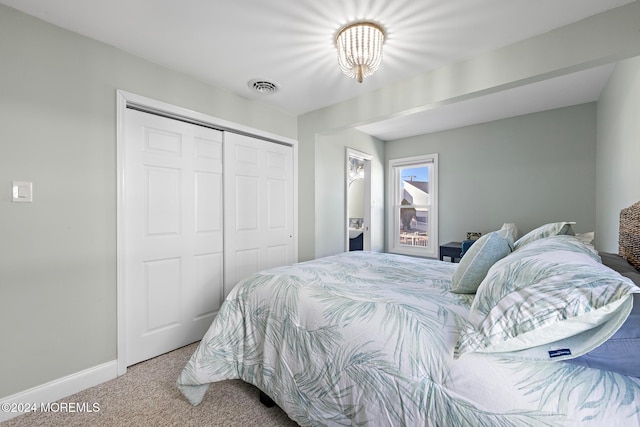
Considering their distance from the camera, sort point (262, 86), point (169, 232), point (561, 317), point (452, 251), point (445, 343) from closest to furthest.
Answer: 1. point (561, 317)
2. point (445, 343)
3. point (169, 232)
4. point (262, 86)
5. point (452, 251)

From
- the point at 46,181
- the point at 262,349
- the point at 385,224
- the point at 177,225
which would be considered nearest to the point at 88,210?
the point at 46,181

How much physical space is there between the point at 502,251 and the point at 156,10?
2.51 metres

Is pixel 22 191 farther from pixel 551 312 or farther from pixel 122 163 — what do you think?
pixel 551 312

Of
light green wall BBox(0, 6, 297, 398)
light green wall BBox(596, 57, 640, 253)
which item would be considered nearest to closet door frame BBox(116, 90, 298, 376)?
light green wall BBox(0, 6, 297, 398)

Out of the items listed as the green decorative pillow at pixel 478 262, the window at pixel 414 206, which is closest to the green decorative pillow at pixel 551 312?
the green decorative pillow at pixel 478 262

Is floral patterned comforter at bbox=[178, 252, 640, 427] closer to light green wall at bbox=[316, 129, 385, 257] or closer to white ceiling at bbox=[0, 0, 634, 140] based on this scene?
light green wall at bbox=[316, 129, 385, 257]

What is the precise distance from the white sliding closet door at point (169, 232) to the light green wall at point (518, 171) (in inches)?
131

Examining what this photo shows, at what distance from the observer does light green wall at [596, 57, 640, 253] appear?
1.84 meters

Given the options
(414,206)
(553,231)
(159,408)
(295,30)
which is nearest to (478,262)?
(553,231)

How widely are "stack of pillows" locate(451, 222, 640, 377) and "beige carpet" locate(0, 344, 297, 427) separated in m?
1.29

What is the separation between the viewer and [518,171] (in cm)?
363

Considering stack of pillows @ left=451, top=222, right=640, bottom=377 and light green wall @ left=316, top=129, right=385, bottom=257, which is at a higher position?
light green wall @ left=316, top=129, right=385, bottom=257

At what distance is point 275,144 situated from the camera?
3281mm

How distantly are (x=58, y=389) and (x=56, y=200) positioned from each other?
1236mm
